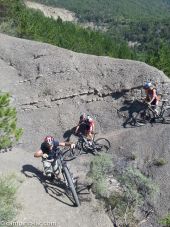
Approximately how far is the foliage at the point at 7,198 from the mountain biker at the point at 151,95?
8065mm

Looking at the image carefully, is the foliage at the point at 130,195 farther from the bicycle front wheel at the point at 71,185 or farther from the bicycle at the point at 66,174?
the bicycle at the point at 66,174

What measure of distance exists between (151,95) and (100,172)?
20.7 feet

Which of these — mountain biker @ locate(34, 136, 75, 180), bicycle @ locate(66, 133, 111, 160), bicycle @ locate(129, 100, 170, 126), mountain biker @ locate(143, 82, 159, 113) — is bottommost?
bicycle @ locate(66, 133, 111, 160)

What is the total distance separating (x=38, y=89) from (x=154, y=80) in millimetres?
6028

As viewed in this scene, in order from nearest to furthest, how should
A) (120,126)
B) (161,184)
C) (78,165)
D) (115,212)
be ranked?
1. (115,212)
2. (161,184)
3. (78,165)
4. (120,126)

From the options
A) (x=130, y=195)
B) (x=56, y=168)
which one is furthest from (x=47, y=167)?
(x=130, y=195)

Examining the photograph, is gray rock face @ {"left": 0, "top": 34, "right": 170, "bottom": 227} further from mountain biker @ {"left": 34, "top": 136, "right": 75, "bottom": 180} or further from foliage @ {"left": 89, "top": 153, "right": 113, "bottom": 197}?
mountain biker @ {"left": 34, "top": 136, "right": 75, "bottom": 180}

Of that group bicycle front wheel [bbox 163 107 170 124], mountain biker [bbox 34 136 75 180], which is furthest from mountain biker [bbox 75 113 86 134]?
mountain biker [bbox 34 136 75 180]

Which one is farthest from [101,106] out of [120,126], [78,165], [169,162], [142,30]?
[142,30]

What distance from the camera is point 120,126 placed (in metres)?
20.9

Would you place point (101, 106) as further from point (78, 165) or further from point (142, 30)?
point (142, 30)

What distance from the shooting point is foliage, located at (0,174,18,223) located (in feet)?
35.6

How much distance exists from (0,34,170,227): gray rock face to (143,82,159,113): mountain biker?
1.04 meters

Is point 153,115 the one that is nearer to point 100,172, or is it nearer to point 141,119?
point 141,119
